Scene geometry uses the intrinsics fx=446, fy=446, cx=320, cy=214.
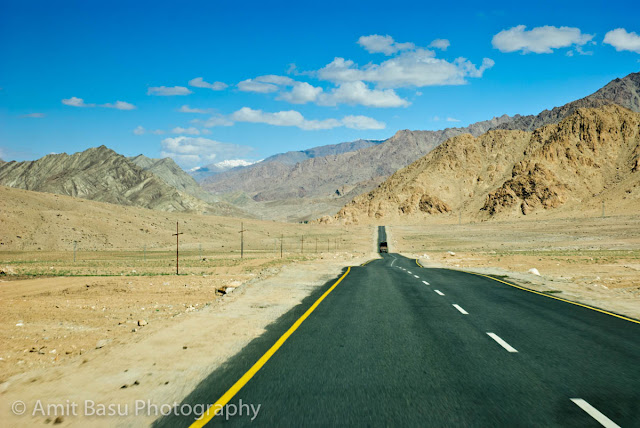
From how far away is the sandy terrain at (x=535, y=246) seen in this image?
1337 inches

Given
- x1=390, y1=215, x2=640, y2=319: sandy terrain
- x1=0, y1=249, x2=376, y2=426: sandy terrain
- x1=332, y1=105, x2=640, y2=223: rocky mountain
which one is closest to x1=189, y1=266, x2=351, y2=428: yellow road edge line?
x1=0, y1=249, x2=376, y2=426: sandy terrain

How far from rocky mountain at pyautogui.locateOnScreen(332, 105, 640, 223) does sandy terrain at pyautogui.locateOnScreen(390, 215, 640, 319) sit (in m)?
18.7

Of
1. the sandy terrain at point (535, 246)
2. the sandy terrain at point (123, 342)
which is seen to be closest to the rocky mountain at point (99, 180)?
the sandy terrain at point (535, 246)

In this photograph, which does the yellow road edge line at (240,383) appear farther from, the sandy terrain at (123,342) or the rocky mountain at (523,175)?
the rocky mountain at (523,175)

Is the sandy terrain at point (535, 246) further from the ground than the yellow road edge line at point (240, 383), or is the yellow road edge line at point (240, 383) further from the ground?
the yellow road edge line at point (240, 383)

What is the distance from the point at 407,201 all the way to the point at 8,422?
505 feet

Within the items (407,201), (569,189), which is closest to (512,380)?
(569,189)

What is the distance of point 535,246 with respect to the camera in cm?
7175

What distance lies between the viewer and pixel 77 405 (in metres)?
5.12

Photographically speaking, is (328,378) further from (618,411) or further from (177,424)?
(618,411)

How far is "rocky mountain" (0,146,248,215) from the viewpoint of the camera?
471 feet

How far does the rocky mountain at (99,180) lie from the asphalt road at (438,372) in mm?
144091

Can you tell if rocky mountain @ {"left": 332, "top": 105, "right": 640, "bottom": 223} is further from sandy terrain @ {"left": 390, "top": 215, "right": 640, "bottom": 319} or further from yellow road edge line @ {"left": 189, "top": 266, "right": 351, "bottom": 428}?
yellow road edge line @ {"left": 189, "top": 266, "right": 351, "bottom": 428}

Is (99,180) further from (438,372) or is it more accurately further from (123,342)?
(438,372)
